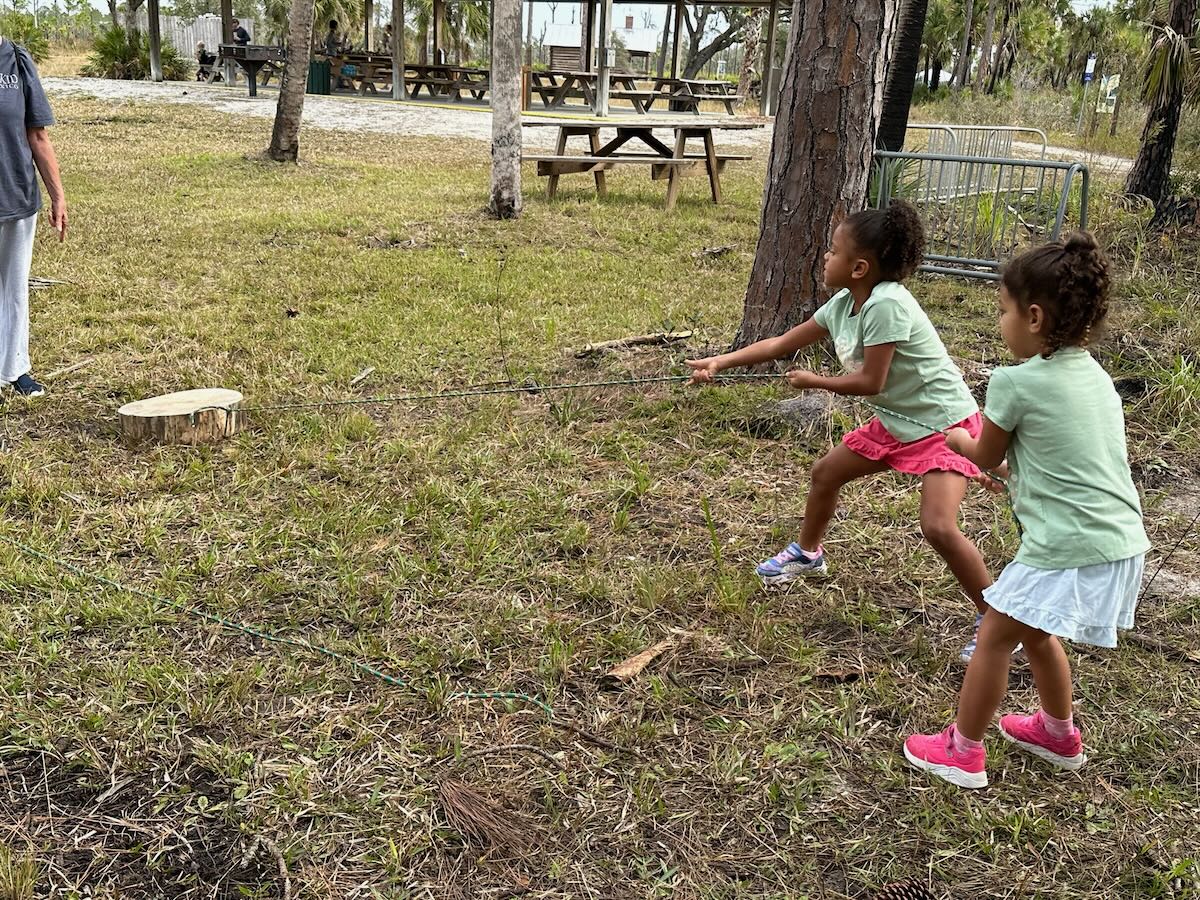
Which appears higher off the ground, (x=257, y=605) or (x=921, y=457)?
(x=921, y=457)

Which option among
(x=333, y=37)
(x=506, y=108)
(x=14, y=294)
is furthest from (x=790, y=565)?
(x=333, y=37)

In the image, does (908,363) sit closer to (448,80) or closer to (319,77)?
(448,80)

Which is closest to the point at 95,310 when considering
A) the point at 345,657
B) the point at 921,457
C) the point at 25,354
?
the point at 25,354

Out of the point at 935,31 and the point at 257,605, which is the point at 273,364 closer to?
the point at 257,605

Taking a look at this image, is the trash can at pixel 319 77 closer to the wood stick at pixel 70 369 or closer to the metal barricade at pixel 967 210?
the metal barricade at pixel 967 210

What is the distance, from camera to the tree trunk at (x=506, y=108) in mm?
8469

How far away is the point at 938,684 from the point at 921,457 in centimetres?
63

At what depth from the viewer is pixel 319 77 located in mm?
24281

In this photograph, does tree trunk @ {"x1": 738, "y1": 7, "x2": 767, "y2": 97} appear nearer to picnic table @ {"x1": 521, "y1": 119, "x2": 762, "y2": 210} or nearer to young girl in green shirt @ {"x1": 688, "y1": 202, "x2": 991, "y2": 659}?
picnic table @ {"x1": 521, "y1": 119, "x2": 762, "y2": 210}

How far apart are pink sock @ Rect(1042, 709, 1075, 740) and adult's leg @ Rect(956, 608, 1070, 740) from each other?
3 cm

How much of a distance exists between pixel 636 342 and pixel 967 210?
11.9 feet

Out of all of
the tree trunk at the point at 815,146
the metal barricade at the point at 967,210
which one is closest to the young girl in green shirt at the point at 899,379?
the tree trunk at the point at 815,146

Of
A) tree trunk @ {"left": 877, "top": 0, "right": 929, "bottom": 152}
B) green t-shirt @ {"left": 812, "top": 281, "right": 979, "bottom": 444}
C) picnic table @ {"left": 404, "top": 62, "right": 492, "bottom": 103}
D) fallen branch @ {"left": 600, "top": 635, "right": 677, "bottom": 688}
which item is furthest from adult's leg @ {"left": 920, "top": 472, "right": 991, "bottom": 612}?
picnic table @ {"left": 404, "top": 62, "right": 492, "bottom": 103}

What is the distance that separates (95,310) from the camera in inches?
231
